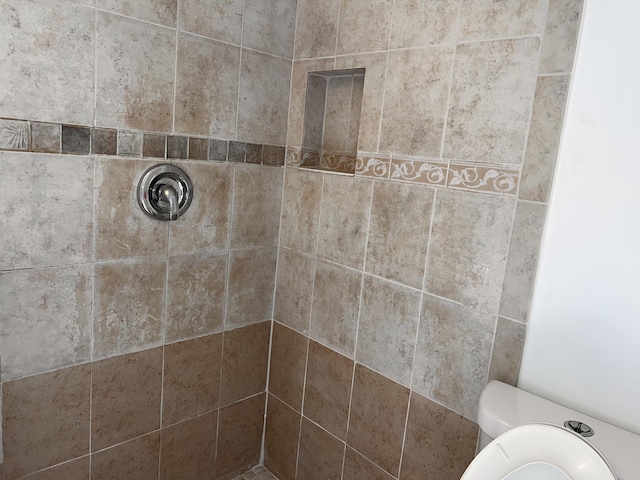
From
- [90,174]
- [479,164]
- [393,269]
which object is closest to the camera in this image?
[479,164]

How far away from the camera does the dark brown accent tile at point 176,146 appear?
5.05 feet

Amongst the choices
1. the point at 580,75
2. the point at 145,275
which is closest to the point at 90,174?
the point at 145,275

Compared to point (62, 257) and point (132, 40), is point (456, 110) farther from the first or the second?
point (62, 257)

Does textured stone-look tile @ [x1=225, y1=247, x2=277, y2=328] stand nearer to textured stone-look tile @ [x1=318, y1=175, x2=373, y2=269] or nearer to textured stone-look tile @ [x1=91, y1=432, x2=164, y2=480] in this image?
textured stone-look tile @ [x1=318, y1=175, x2=373, y2=269]

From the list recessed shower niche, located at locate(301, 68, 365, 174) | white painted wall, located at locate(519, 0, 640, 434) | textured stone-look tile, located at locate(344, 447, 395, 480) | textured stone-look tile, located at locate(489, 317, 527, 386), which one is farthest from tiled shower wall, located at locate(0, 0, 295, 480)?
white painted wall, located at locate(519, 0, 640, 434)

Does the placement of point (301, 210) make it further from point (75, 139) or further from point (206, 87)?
point (75, 139)

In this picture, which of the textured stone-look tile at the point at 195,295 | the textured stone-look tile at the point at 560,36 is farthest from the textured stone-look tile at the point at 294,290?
the textured stone-look tile at the point at 560,36

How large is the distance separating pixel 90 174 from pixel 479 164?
Result: 1.14m

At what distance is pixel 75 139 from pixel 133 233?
0.33 meters

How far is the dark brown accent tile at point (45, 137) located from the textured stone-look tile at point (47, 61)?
0.02m

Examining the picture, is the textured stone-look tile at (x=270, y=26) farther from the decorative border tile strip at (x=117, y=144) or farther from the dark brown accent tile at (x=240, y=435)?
the dark brown accent tile at (x=240, y=435)

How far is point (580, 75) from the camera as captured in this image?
1097mm

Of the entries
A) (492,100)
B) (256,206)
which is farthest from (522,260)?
(256,206)

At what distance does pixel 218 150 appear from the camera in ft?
5.47
